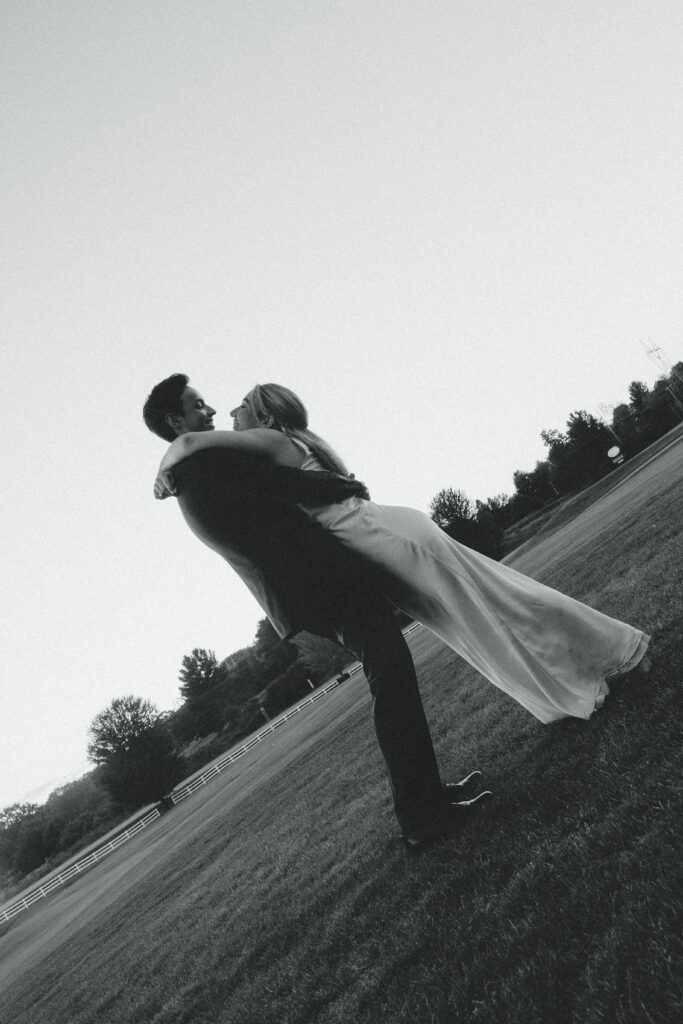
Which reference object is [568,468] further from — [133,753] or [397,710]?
[397,710]

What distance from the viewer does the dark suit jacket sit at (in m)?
2.76

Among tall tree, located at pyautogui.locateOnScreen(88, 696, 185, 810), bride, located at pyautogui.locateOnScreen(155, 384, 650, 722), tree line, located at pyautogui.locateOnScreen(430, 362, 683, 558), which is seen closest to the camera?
bride, located at pyautogui.locateOnScreen(155, 384, 650, 722)

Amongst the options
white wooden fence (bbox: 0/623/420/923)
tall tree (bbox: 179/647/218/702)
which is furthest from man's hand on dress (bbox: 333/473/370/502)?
tall tree (bbox: 179/647/218/702)

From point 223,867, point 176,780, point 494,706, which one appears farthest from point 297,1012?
point 176,780

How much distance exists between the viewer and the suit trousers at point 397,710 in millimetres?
2729

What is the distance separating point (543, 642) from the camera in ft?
9.31

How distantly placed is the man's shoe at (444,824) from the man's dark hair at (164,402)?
8.36 feet

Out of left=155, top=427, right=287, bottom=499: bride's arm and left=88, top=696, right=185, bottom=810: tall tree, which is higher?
left=155, top=427, right=287, bottom=499: bride's arm

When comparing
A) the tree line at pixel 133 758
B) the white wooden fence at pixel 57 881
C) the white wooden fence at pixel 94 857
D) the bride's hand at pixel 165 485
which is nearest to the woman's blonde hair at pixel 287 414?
the bride's hand at pixel 165 485

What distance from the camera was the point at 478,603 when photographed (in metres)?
2.88

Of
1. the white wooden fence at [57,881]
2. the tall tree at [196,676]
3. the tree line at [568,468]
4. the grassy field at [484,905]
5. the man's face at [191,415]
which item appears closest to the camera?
the grassy field at [484,905]

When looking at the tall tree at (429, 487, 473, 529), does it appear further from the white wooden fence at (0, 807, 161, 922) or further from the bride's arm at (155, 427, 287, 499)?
the bride's arm at (155, 427, 287, 499)

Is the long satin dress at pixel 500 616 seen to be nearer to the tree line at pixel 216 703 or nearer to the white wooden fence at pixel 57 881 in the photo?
the white wooden fence at pixel 57 881

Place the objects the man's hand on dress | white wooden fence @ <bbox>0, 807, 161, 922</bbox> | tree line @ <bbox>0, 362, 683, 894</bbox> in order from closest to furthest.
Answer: the man's hand on dress, white wooden fence @ <bbox>0, 807, 161, 922</bbox>, tree line @ <bbox>0, 362, 683, 894</bbox>
